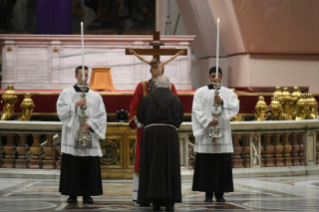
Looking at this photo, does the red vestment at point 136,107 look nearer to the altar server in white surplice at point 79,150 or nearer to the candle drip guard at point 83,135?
the altar server in white surplice at point 79,150

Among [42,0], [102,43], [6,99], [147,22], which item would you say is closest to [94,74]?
[102,43]

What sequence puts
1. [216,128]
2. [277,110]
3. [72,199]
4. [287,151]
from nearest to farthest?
1. [72,199]
2. [216,128]
3. [287,151]
4. [277,110]

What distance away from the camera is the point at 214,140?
7160 mm

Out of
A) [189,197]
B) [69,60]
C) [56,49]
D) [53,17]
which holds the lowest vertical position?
[189,197]

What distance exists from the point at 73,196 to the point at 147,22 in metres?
13.7

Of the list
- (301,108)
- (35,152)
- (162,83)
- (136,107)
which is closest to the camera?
(162,83)

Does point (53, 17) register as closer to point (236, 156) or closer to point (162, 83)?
point (236, 156)

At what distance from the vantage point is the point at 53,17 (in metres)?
17.5

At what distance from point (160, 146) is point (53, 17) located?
38.9 ft

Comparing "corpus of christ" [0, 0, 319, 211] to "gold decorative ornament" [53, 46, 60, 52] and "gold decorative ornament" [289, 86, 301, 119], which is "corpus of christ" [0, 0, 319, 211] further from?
"gold decorative ornament" [53, 46, 60, 52]

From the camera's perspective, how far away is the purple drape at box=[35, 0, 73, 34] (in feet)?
56.8

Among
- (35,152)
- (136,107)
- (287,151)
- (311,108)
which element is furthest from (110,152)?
(311,108)

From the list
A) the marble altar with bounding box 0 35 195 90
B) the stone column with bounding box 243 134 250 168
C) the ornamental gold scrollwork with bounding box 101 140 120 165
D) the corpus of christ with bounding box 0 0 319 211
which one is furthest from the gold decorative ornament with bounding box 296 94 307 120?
the marble altar with bounding box 0 35 195 90

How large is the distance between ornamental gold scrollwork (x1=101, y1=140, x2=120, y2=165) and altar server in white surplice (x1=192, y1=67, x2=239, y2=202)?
205cm
